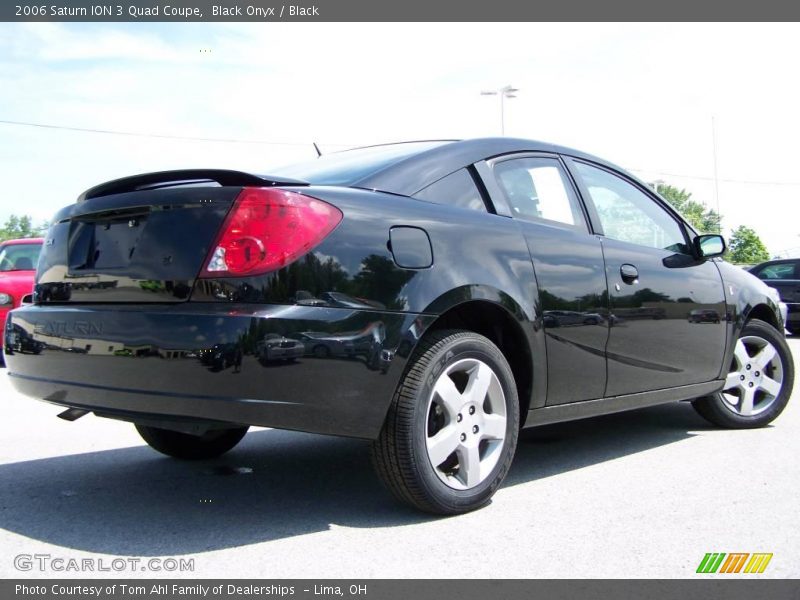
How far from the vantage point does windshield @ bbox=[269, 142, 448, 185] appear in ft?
11.6

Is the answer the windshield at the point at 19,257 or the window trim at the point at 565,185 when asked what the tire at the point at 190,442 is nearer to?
the window trim at the point at 565,185

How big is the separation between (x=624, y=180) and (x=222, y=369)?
2.88 metres

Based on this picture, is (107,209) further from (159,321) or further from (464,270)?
(464,270)

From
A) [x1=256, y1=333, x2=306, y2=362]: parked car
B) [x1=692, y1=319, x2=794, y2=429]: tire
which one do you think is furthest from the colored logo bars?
[x1=692, y1=319, x2=794, y2=429]: tire

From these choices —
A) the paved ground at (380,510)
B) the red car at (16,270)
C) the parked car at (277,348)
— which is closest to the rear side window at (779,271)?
the paved ground at (380,510)

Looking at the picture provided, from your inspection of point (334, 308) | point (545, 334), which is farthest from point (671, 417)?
point (334, 308)

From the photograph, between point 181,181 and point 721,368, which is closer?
point 181,181

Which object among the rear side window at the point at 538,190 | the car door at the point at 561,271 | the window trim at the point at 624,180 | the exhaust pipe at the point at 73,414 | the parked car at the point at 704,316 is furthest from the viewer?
the parked car at the point at 704,316

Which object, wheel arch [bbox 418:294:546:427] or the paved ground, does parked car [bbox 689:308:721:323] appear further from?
wheel arch [bbox 418:294:546:427]

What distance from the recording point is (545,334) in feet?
12.2

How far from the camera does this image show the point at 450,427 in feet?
10.9

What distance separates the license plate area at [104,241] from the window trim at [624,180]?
225cm

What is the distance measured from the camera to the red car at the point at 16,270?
405 inches

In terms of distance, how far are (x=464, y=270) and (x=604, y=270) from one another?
106 centimetres
